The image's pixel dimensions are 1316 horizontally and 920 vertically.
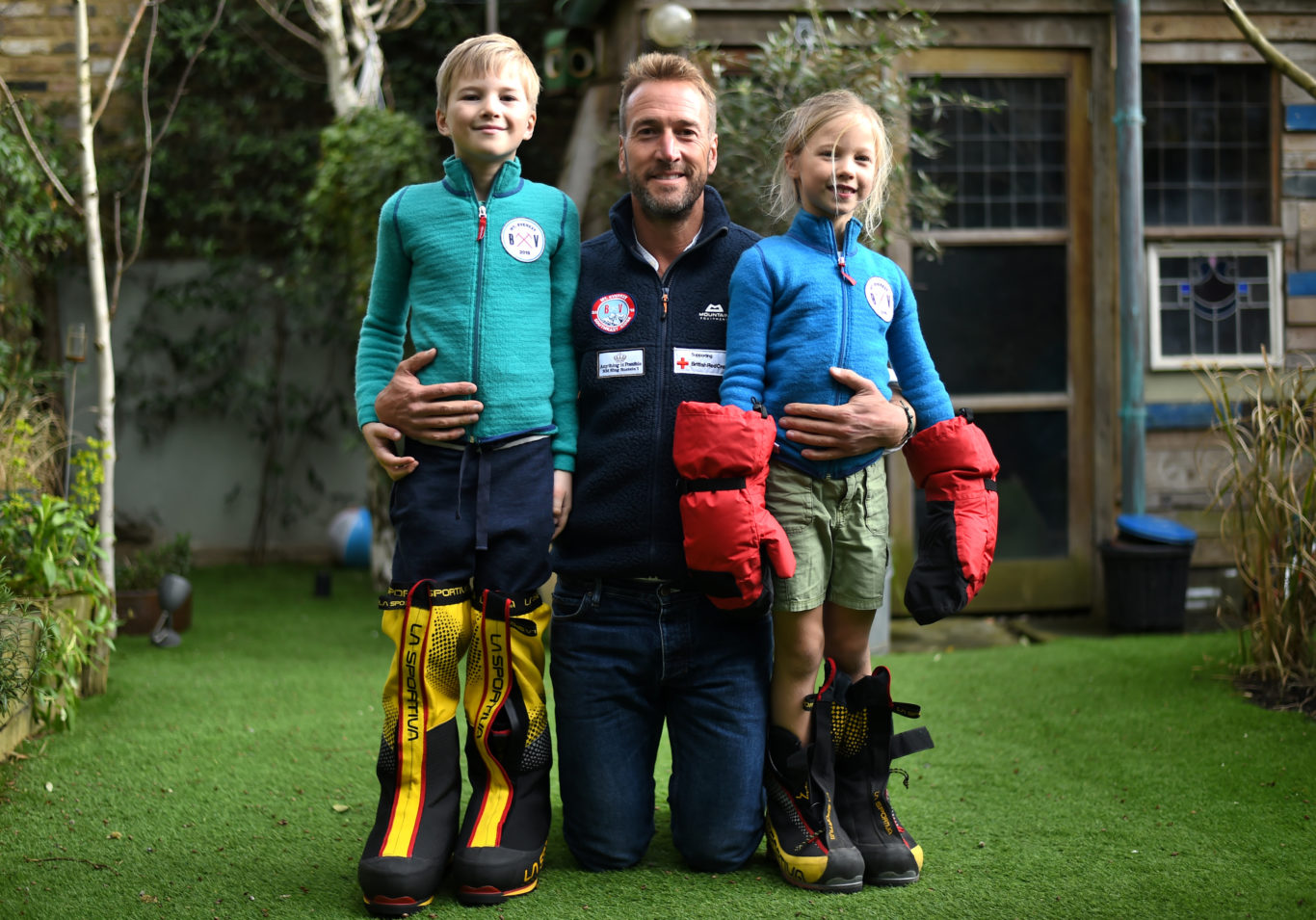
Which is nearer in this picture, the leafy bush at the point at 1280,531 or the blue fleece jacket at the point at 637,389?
the blue fleece jacket at the point at 637,389

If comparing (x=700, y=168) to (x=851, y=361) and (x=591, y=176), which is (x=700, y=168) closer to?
(x=851, y=361)

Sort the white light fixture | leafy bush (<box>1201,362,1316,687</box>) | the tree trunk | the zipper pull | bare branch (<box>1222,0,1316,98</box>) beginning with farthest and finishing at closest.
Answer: the white light fixture, the tree trunk, leafy bush (<box>1201,362,1316,687</box>), bare branch (<box>1222,0,1316,98</box>), the zipper pull

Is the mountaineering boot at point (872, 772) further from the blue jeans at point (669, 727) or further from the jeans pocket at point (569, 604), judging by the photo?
the jeans pocket at point (569, 604)

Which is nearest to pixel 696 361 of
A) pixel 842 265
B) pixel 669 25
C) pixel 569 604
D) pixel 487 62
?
pixel 842 265

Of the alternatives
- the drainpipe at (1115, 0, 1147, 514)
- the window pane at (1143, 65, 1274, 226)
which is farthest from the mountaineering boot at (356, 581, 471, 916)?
Answer: the window pane at (1143, 65, 1274, 226)

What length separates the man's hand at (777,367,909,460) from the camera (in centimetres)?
224

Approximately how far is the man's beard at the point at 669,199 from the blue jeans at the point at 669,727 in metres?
0.79

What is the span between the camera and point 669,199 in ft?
7.80

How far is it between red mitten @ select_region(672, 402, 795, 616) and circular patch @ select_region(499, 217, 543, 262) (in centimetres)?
47

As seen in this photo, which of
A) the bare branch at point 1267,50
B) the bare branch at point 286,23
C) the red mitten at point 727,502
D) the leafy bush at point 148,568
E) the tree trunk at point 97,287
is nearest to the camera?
the red mitten at point 727,502

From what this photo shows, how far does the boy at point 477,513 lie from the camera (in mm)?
2260

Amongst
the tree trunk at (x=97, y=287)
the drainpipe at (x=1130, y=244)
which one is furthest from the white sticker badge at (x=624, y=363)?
the drainpipe at (x=1130, y=244)

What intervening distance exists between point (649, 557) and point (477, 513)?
14.7 inches

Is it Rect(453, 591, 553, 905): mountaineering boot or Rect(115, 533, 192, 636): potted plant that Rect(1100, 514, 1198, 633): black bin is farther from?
Rect(115, 533, 192, 636): potted plant
